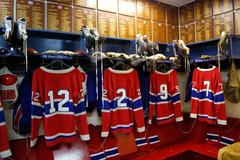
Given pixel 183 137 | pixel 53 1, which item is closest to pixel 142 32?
pixel 53 1

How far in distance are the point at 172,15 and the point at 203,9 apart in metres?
0.48

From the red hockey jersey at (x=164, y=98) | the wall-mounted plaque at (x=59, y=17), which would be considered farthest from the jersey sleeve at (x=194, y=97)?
the wall-mounted plaque at (x=59, y=17)

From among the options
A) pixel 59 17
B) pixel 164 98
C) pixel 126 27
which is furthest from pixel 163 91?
pixel 59 17

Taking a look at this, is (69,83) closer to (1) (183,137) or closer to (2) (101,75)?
(2) (101,75)

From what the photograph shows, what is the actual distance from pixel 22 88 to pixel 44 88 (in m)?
0.19

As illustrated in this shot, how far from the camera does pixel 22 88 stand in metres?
1.85

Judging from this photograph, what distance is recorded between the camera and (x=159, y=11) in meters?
3.20

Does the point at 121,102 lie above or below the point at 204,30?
below

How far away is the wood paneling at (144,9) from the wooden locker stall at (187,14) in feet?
2.18

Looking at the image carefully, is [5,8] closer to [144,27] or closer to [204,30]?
[144,27]

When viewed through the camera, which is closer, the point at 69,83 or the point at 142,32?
the point at 69,83

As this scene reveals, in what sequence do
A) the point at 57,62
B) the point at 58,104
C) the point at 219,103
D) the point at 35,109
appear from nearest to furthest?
1. the point at 35,109
2. the point at 58,104
3. the point at 57,62
4. the point at 219,103

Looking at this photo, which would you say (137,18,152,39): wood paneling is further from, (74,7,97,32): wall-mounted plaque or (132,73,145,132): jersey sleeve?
(132,73,145,132): jersey sleeve

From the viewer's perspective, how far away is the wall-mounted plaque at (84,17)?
2439 mm
